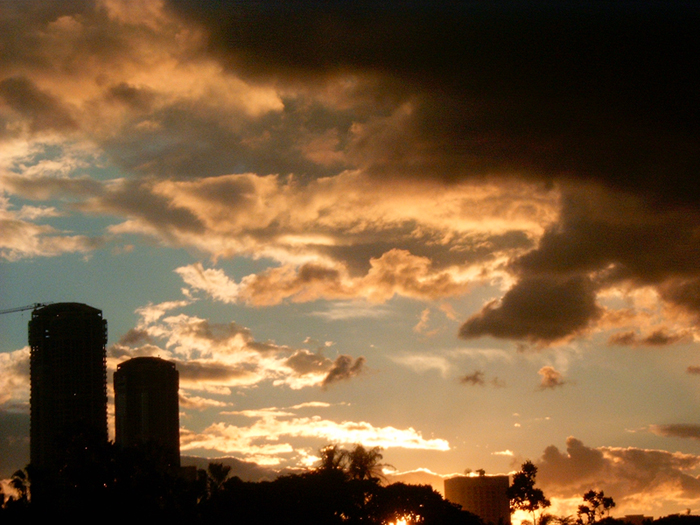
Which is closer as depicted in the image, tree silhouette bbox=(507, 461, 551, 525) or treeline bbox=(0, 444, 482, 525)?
treeline bbox=(0, 444, 482, 525)

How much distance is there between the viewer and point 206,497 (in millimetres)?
85438

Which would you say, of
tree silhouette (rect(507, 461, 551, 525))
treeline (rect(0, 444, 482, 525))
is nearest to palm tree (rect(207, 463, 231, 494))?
treeline (rect(0, 444, 482, 525))

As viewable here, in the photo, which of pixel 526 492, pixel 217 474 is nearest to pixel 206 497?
pixel 217 474

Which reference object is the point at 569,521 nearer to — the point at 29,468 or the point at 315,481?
the point at 315,481

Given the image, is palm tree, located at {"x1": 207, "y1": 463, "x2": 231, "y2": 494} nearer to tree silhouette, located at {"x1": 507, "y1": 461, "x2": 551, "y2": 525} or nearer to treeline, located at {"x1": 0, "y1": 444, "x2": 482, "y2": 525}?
treeline, located at {"x1": 0, "y1": 444, "x2": 482, "y2": 525}

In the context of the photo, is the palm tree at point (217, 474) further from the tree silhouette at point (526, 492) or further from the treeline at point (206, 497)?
the tree silhouette at point (526, 492)

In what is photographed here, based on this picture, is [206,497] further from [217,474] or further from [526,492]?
[526,492]

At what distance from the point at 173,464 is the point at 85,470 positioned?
354 inches

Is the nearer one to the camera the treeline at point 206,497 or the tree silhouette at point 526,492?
the treeline at point 206,497

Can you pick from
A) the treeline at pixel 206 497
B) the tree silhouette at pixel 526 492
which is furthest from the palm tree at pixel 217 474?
the tree silhouette at pixel 526 492

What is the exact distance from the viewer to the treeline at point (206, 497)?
73.9m

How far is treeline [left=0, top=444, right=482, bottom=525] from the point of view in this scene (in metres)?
73.9

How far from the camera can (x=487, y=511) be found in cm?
19512

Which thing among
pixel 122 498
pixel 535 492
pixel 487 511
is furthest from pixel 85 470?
pixel 487 511
